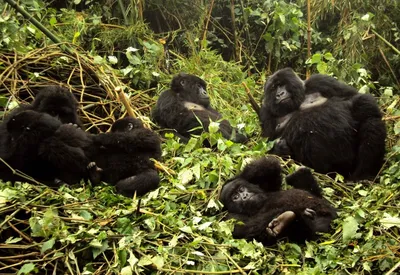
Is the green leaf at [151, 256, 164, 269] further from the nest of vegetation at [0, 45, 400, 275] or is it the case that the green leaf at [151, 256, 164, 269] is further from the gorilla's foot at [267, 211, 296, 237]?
the gorilla's foot at [267, 211, 296, 237]

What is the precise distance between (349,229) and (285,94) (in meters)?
1.90

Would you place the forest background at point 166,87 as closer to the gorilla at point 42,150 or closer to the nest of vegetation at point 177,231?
the nest of vegetation at point 177,231

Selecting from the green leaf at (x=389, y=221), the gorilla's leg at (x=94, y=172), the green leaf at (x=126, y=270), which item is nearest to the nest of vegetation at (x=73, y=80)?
the gorilla's leg at (x=94, y=172)

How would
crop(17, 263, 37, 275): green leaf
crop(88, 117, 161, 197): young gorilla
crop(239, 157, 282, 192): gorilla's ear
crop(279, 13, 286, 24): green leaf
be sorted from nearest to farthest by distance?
crop(17, 263, 37, 275): green leaf
crop(239, 157, 282, 192): gorilla's ear
crop(88, 117, 161, 197): young gorilla
crop(279, 13, 286, 24): green leaf

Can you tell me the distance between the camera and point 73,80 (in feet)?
18.1

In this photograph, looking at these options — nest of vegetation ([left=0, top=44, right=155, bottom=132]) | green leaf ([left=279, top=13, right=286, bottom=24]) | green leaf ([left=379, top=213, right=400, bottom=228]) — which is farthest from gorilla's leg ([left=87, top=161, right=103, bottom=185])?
green leaf ([left=279, top=13, right=286, bottom=24])

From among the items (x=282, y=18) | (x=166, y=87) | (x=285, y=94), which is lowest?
(x=166, y=87)

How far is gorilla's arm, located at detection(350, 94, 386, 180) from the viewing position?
4.67 metres

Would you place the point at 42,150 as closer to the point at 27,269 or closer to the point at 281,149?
the point at 27,269

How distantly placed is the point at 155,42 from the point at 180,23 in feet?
3.08

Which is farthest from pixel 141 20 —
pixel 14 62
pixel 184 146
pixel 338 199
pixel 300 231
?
pixel 300 231

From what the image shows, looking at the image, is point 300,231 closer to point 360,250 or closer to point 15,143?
point 360,250

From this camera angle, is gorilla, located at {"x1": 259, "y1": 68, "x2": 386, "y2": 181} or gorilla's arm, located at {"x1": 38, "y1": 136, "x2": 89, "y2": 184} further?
gorilla, located at {"x1": 259, "y1": 68, "x2": 386, "y2": 181}

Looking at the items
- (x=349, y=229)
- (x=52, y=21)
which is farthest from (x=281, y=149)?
(x=52, y=21)
